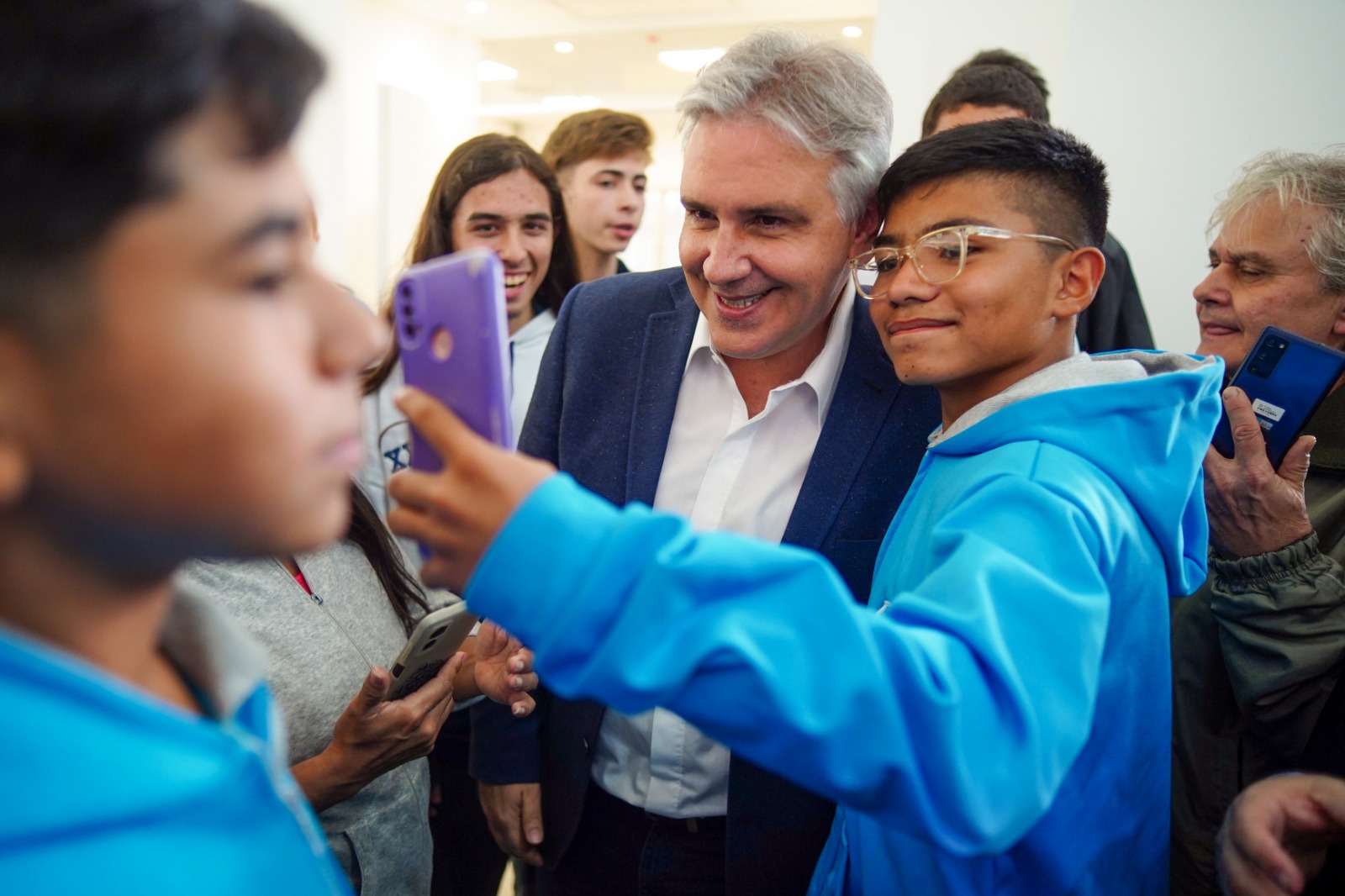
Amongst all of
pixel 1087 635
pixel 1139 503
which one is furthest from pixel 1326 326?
pixel 1087 635

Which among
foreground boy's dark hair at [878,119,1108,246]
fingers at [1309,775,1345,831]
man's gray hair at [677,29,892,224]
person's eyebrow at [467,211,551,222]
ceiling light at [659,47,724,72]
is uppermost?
ceiling light at [659,47,724,72]

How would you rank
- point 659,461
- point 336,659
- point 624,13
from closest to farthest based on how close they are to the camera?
point 336,659 < point 659,461 < point 624,13

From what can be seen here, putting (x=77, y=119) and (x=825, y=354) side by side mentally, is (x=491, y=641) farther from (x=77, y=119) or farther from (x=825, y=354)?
(x=77, y=119)

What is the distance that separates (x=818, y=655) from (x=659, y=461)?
0.77 metres

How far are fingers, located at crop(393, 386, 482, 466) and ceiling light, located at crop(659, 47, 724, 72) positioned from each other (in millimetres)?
7010

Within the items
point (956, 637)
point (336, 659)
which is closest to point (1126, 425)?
point (956, 637)

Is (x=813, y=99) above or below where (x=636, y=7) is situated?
below

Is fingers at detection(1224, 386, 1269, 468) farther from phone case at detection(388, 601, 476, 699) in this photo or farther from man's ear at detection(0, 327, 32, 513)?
man's ear at detection(0, 327, 32, 513)

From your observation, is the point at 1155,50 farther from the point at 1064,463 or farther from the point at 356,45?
the point at 356,45

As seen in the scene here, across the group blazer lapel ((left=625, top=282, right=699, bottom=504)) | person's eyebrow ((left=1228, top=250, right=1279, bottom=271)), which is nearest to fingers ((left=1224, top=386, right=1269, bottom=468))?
person's eyebrow ((left=1228, top=250, right=1279, bottom=271))

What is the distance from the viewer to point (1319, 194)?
1491 mm

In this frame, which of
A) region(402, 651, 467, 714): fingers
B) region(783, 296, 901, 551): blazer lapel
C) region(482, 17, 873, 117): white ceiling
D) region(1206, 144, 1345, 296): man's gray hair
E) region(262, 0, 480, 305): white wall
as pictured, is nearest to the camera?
region(402, 651, 467, 714): fingers

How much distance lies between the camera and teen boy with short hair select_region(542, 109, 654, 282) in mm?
3004

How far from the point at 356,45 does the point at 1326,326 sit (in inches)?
255
